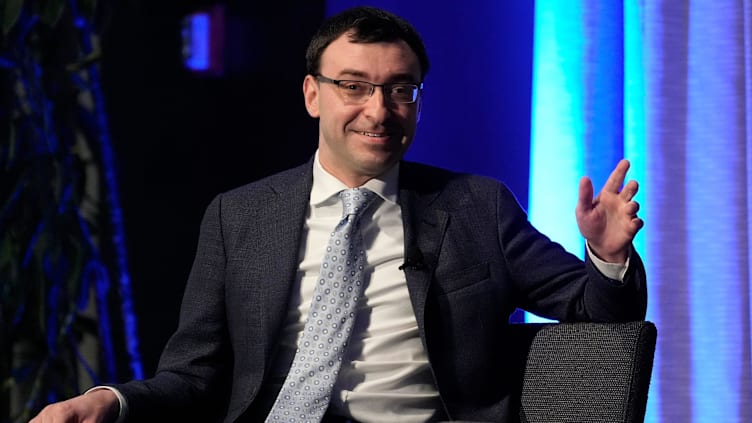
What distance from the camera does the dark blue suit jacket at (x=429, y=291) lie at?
180 centimetres

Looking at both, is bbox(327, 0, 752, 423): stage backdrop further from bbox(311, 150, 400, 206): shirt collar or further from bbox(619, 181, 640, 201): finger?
bbox(619, 181, 640, 201): finger

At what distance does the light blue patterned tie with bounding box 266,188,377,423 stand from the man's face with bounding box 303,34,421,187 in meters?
0.11

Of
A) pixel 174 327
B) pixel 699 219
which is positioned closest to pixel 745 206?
pixel 699 219

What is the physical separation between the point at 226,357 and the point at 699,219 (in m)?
1.28

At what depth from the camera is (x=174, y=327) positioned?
3.09 meters

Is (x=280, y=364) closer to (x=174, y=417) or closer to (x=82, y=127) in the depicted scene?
(x=174, y=417)

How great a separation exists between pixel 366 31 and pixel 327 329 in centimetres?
62

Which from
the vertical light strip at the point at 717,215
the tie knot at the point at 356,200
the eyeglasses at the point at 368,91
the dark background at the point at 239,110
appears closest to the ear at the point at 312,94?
the eyeglasses at the point at 368,91

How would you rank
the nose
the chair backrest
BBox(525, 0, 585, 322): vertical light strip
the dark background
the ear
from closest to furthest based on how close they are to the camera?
the chair backrest → the nose → the ear → BBox(525, 0, 585, 322): vertical light strip → the dark background

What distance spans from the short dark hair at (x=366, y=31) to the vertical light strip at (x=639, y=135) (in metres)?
0.75

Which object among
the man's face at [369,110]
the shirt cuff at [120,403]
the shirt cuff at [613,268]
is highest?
the man's face at [369,110]

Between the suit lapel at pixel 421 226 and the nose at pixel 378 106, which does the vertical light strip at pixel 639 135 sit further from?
the nose at pixel 378 106

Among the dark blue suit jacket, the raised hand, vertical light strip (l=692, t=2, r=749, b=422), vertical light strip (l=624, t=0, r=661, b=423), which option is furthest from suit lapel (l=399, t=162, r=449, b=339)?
vertical light strip (l=692, t=2, r=749, b=422)

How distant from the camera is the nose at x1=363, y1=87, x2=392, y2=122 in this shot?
1.89 m
